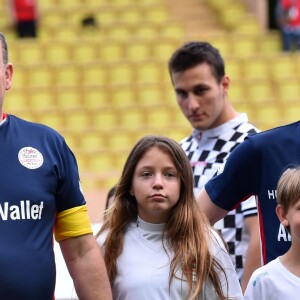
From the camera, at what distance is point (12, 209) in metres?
3.77

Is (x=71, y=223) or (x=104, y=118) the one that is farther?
(x=104, y=118)

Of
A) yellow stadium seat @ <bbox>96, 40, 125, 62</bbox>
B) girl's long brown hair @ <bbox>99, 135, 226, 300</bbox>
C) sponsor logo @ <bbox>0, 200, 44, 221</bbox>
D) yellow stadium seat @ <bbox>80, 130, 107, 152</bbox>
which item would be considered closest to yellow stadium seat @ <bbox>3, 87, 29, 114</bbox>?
yellow stadium seat @ <bbox>80, 130, 107, 152</bbox>

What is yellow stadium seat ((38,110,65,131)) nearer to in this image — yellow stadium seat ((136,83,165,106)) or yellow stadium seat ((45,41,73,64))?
yellow stadium seat ((136,83,165,106))

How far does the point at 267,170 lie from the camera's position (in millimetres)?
4168

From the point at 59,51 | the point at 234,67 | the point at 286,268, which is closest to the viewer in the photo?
the point at 286,268

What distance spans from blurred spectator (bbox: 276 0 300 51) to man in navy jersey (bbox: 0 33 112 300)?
1211 cm

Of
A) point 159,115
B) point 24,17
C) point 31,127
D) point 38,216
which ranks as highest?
point 24,17

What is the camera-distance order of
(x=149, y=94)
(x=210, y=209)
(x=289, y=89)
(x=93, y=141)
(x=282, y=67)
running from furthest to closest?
1. (x=282, y=67)
2. (x=289, y=89)
3. (x=149, y=94)
4. (x=93, y=141)
5. (x=210, y=209)

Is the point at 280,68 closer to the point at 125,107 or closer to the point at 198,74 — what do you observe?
the point at 125,107

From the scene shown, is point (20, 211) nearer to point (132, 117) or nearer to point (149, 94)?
point (132, 117)

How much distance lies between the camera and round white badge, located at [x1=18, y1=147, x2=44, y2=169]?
3.85 meters

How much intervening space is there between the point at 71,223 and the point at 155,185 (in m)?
0.34

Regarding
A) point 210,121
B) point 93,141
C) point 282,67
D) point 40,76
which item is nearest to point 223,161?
point 210,121

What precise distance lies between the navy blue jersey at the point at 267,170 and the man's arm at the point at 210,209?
0.13 m
